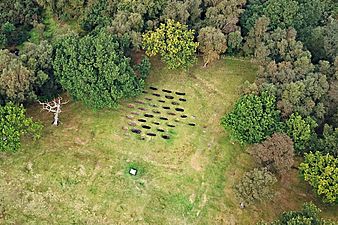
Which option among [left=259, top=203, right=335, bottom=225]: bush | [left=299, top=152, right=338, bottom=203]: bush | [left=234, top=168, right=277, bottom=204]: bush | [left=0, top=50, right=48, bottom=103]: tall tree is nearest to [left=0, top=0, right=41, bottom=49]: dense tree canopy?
[left=0, top=50, right=48, bottom=103]: tall tree

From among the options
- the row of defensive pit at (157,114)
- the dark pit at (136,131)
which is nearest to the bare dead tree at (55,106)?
the row of defensive pit at (157,114)

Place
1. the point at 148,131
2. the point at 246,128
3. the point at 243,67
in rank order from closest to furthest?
the point at 246,128, the point at 148,131, the point at 243,67

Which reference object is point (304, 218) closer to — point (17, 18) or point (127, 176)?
point (127, 176)

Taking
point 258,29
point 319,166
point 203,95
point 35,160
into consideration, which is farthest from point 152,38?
point 319,166

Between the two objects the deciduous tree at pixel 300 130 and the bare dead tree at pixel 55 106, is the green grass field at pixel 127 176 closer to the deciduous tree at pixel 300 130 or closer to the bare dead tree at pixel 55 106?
the bare dead tree at pixel 55 106

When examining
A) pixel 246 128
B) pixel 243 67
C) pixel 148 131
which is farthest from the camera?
pixel 243 67

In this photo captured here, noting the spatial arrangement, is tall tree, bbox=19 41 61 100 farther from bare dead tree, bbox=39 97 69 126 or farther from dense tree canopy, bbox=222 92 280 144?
dense tree canopy, bbox=222 92 280 144

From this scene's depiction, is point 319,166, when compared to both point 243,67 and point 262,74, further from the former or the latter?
point 243,67
